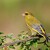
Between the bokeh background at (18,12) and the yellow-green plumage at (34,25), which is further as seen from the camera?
the bokeh background at (18,12)

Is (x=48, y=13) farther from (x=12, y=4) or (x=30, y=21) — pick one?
(x=30, y=21)

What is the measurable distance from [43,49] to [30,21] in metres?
0.64

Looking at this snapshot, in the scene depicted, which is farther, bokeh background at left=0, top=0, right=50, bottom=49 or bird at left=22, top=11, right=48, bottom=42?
bokeh background at left=0, top=0, right=50, bottom=49

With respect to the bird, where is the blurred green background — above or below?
above

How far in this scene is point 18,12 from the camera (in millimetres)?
8203

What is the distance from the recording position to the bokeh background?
735 centimetres

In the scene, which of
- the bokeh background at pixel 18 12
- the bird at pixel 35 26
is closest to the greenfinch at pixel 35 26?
the bird at pixel 35 26

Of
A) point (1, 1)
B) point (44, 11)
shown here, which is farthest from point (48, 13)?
point (1, 1)

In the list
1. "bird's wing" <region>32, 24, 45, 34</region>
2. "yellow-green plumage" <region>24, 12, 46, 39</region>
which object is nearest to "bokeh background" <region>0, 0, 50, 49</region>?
"yellow-green plumage" <region>24, 12, 46, 39</region>

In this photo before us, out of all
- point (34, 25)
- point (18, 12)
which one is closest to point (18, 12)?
point (18, 12)

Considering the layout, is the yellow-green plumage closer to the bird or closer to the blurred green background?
the bird

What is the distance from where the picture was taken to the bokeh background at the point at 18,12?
7355 mm

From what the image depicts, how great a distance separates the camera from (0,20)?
314 inches

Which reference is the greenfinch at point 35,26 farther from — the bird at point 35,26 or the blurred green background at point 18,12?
the blurred green background at point 18,12
